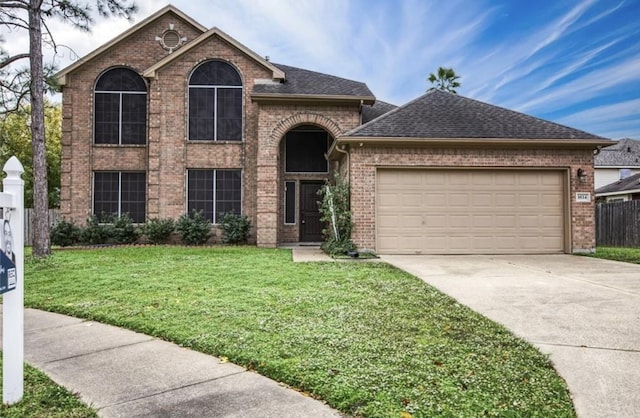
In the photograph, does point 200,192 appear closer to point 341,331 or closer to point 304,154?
point 304,154

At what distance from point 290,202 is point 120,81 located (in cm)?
763

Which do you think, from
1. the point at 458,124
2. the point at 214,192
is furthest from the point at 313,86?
the point at 458,124

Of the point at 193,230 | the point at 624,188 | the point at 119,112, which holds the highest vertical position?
the point at 119,112

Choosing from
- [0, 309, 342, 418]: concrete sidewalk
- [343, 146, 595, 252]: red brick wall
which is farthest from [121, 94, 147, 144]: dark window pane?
[0, 309, 342, 418]: concrete sidewalk

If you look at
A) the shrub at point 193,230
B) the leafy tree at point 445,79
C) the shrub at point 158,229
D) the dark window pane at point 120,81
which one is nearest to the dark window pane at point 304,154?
the shrub at point 193,230

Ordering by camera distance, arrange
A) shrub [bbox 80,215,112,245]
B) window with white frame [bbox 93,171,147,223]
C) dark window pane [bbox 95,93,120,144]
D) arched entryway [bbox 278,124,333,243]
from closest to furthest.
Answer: shrub [bbox 80,215,112,245] → window with white frame [bbox 93,171,147,223] → dark window pane [bbox 95,93,120,144] → arched entryway [bbox 278,124,333,243]

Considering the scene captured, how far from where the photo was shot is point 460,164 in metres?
11.6

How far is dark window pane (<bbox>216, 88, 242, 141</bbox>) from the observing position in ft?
49.9

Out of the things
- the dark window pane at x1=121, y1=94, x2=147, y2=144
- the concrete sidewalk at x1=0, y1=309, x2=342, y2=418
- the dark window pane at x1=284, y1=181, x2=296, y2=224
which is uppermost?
the dark window pane at x1=121, y1=94, x2=147, y2=144

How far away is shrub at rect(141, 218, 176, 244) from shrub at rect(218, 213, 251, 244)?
5.66 ft

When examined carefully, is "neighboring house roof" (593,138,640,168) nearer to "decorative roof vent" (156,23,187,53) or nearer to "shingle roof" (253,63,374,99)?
"shingle roof" (253,63,374,99)

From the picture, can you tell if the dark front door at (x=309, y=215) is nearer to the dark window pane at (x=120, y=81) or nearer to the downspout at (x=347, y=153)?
the downspout at (x=347, y=153)

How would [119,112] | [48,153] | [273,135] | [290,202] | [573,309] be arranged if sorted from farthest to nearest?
[48,153], [290,202], [119,112], [273,135], [573,309]

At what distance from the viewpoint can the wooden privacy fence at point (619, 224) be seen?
1561 cm
